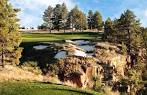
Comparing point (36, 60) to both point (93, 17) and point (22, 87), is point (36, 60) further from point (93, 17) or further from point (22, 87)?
point (93, 17)

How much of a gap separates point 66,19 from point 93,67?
75.4 m

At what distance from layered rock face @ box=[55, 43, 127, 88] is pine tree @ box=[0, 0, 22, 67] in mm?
8023

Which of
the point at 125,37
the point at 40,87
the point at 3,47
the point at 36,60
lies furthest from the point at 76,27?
the point at 40,87

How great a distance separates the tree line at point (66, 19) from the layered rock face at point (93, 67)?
59.8m

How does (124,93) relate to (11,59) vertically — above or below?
below

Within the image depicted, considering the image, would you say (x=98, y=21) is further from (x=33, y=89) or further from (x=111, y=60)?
(x=33, y=89)

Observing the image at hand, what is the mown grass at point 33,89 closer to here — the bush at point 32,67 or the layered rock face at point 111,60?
the bush at point 32,67

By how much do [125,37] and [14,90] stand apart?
47.6 meters

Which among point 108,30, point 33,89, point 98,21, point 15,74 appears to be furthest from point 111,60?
point 98,21

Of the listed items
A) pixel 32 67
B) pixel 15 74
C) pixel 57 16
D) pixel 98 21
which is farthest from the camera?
pixel 57 16

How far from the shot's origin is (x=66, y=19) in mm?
134125

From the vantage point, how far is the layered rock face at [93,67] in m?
56.6

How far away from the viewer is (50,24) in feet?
438

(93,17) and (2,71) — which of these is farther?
(93,17)
